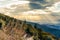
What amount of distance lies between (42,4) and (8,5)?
795 millimetres

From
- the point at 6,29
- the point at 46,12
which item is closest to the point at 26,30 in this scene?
the point at 6,29

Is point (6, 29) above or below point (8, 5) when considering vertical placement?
below

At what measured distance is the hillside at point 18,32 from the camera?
→ 11.6 feet

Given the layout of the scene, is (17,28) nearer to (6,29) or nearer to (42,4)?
(6,29)

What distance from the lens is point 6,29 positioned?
372cm

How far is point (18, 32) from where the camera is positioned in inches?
143

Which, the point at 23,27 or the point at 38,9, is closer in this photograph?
the point at 23,27

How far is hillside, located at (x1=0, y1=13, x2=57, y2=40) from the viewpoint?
3.53m

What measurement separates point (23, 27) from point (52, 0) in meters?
1.63

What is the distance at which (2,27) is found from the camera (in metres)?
3.76

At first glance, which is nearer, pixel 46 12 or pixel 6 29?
pixel 6 29

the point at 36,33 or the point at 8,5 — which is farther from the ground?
the point at 8,5

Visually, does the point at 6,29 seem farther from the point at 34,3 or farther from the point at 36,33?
the point at 34,3

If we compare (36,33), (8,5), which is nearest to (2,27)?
(36,33)
